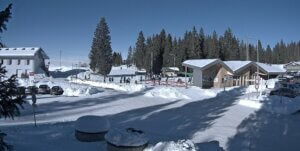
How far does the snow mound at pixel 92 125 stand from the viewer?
15.1 meters

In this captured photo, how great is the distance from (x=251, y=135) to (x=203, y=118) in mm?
5841

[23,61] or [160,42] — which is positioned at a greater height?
[160,42]

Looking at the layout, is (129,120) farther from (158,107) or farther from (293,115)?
(293,115)

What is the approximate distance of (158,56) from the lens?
84.8 m

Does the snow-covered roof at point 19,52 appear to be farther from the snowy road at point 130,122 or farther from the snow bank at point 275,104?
the snow bank at point 275,104

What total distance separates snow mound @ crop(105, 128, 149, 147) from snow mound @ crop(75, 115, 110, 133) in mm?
2132

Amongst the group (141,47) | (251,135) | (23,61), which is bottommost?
(251,135)

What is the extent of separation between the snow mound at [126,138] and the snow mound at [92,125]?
2.13 m

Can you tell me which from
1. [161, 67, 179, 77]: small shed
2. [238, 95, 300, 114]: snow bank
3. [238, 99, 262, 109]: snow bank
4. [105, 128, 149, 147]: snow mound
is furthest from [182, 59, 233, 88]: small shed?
[105, 128, 149, 147]: snow mound

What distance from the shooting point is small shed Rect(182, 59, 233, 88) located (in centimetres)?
5147

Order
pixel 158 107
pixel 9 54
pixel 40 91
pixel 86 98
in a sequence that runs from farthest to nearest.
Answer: pixel 9 54 → pixel 40 91 → pixel 86 98 → pixel 158 107

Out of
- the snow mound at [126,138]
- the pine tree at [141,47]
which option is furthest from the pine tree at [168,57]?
the snow mound at [126,138]

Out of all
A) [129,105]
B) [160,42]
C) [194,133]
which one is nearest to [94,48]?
[160,42]

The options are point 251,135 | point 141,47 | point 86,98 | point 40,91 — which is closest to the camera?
point 251,135
